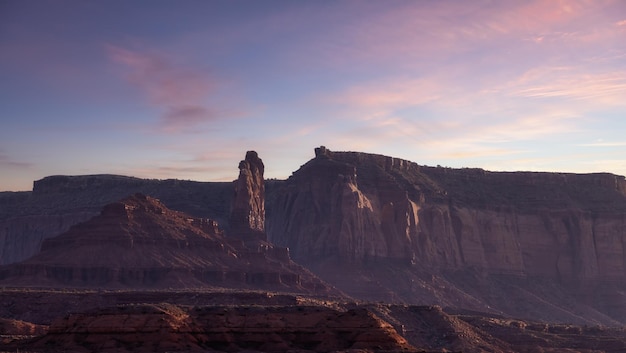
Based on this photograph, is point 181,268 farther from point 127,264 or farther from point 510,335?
point 510,335

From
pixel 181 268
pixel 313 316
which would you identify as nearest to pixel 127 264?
pixel 181 268

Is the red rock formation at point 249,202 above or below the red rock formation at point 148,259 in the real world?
above

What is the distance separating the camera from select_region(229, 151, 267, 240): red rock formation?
18212 cm

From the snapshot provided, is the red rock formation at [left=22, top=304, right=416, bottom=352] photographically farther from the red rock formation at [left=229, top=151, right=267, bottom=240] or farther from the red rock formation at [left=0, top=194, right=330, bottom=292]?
the red rock formation at [left=229, top=151, right=267, bottom=240]

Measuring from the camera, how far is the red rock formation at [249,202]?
182125 mm

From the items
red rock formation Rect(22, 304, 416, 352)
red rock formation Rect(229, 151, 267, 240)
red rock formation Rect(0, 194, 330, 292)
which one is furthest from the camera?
red rock formation Rect(229, 151, 267, 240)

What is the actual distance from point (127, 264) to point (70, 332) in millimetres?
55847

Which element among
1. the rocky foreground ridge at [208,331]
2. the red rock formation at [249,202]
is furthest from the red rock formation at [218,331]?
the red rock formation at [249,202]

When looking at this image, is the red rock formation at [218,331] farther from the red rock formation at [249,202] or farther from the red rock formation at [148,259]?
the red rock formation at [249,202]

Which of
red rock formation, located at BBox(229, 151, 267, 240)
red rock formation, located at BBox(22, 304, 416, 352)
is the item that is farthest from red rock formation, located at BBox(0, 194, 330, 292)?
red rock formation, located at BBox(22, 304, 416, 352)

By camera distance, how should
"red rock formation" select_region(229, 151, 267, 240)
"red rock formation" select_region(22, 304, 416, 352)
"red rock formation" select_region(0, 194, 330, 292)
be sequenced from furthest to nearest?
"red rock formation" select_region(229, 151, 267, 240) < "red rock formation" select_region(0, 194, 330, 292) < "red rock formation" select_region(22, 304, 416, 352)

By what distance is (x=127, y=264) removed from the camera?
15038 centimetres

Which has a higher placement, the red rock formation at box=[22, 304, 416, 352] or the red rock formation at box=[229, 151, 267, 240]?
the red rock formation at box=[229, 151, 267, 240]

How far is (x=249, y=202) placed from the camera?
607ft
